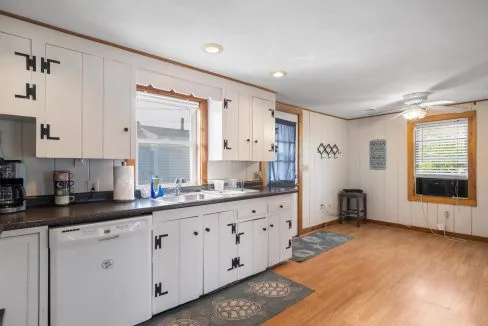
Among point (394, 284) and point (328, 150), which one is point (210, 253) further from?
point (328, 150)

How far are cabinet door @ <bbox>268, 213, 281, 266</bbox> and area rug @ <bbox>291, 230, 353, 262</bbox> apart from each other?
450 mm

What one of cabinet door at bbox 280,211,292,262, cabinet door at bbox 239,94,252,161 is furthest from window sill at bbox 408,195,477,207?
cabinet door at bbox 239,94,252,161

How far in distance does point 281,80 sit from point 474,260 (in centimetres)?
345

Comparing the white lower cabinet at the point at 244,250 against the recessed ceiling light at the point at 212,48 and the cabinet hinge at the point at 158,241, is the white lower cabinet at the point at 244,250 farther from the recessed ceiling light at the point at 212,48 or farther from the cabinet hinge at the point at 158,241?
the recessed ceiling light at the point at 212,48

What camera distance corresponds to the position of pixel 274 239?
3.09m

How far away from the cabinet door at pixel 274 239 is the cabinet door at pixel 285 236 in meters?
0.06

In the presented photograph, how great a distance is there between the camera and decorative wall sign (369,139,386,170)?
17.1ft

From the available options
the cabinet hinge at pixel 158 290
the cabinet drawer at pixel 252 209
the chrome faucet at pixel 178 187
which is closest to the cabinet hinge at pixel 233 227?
the cabinet drawer at pixel 252 209

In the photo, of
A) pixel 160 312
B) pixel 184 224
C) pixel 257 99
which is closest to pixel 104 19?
pixel 184 224

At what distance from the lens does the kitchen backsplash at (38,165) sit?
1.97 meters

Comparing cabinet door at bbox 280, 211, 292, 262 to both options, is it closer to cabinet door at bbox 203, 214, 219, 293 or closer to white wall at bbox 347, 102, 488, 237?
cabinet door at bbox 203, 214, 219, 293

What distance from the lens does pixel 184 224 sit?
7.38 feet

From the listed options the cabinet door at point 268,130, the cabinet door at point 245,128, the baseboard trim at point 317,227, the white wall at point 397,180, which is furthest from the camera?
the baseboard trim at point 317,227

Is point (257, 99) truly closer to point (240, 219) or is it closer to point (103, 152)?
point (240, 219)
